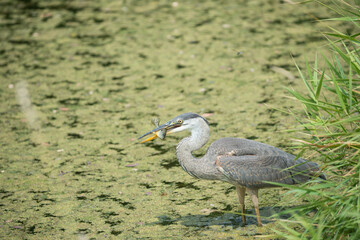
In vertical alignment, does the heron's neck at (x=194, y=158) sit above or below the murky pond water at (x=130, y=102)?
above

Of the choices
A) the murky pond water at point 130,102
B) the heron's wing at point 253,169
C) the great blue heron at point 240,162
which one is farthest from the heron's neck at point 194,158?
the murky pond water at point 130,102

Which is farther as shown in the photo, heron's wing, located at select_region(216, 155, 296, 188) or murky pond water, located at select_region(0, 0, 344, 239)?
murky pond water, located at select_region(0, 0, 344, 239)

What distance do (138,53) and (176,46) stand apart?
66cm

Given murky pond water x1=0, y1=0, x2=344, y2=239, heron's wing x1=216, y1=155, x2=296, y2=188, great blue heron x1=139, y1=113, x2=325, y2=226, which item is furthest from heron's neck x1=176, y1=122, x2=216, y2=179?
murky pond water x1=0, y1=0, x2=344, y2=239

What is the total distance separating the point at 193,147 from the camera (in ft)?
13.9

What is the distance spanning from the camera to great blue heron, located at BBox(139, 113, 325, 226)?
3.96 m

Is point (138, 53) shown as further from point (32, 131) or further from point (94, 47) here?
point (32, 131)

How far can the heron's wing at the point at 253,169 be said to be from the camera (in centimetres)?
394

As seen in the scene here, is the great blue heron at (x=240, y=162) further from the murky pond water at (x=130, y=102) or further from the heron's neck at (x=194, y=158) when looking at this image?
the murky pond water at (x=130, y=102)

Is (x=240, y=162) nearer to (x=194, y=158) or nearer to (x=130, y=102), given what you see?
(x=194, y=158)

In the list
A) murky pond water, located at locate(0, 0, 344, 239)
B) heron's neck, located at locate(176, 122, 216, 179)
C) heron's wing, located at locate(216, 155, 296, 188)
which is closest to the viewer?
heron's wing, located at locate(216, 155, 296, 188)

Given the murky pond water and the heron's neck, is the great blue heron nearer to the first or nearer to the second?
the heron's neck

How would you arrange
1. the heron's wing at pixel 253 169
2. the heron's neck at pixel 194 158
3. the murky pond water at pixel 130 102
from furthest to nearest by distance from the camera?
the murky pond water at pixel 130 102 → the heron's neck at pixel 194 158 → the heron's wing at pixel 253 169

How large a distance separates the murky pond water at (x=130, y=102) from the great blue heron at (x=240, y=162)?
0.41 m
